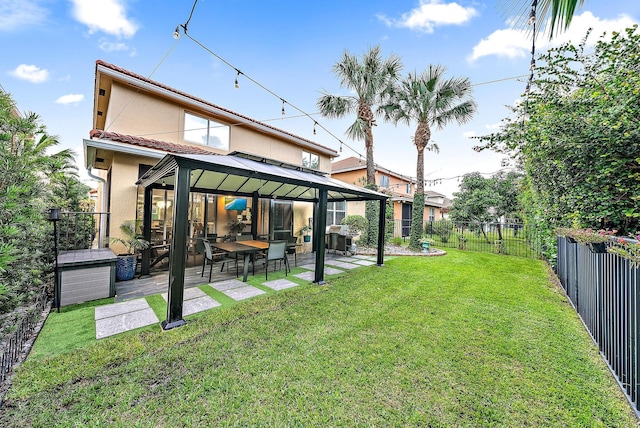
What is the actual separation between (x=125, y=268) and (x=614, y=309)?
8.43 meters

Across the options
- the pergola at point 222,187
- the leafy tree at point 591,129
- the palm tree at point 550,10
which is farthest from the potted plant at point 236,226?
the palm tree at point 550,10

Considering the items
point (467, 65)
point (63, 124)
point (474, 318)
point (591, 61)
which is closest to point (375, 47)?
point (467, 65)

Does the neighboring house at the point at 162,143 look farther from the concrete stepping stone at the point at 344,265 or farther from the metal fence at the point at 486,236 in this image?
the metal fence at the point at 486,236

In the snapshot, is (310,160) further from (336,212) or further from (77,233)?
(77,233)

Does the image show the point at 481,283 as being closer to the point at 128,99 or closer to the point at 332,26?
the point at 332,26

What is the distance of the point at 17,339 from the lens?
8.95ft

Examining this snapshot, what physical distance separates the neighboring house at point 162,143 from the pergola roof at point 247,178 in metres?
0.40

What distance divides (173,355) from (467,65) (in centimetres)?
1257

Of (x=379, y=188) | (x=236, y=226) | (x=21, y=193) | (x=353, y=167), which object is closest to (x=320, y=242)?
(x=236, y=226)

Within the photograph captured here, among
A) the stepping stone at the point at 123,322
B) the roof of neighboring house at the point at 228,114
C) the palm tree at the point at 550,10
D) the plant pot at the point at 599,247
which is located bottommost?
the stepping stone at the point at 123,322

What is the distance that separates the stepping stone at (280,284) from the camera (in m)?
5.51

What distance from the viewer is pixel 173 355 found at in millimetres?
2848

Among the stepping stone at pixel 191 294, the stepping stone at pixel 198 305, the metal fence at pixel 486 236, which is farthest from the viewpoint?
the metal fence at pixel 486 236

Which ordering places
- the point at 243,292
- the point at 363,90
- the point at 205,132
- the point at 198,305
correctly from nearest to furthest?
the point at 198,305, the point at 243,292, the point at 205,132, the point at 363,90
